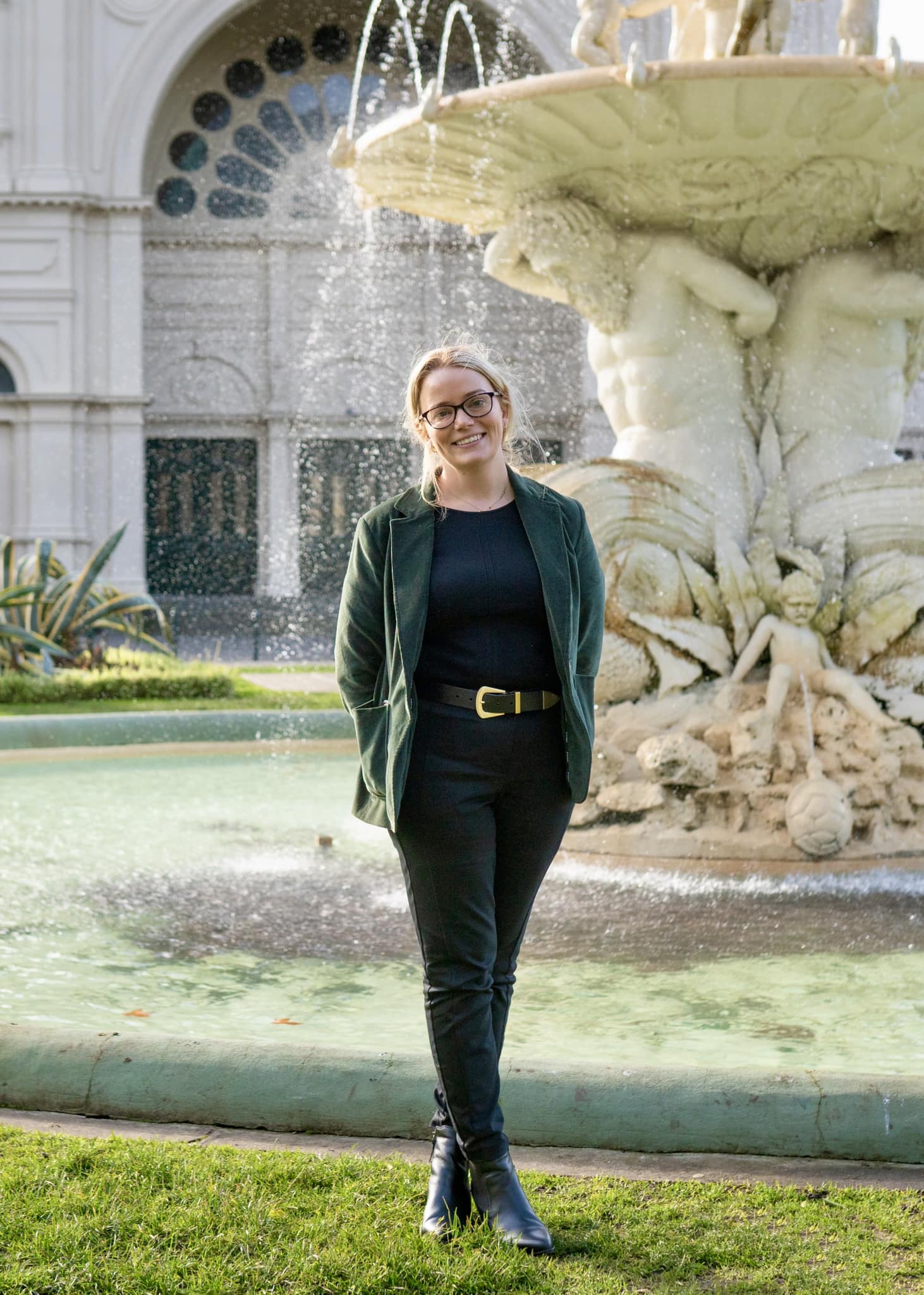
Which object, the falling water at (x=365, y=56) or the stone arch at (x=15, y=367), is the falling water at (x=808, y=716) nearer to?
the falling water at (x=365, y=56)

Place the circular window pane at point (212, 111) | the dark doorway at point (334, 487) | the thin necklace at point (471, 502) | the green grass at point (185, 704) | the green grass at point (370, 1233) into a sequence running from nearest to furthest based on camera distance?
the green grass at point (370, 1233)
the thin necklace at point (471, 502)
the green grass at point (185, 704)
the dark doorway at point (334, 487)
the circular window pane at point (212, 111)

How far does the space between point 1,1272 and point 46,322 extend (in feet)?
83.5

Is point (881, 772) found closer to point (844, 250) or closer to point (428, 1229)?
point (844, 250)

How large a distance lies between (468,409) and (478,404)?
0.02m

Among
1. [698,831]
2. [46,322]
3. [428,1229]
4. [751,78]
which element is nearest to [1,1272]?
[428,1229]

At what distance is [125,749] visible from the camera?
30.1 feet

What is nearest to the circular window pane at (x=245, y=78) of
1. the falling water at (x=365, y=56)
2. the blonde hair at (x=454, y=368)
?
the falling water at (x=365, y=56)

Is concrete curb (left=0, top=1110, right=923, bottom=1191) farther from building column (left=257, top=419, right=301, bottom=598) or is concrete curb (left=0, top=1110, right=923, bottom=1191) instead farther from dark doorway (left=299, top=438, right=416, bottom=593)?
dark doorway (left=299, top=438, right=416, bottom=593)

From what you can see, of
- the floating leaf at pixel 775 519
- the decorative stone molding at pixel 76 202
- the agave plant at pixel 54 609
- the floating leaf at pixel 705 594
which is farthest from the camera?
the decorative stone molding at pixel 76 202

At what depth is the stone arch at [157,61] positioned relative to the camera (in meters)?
25.9

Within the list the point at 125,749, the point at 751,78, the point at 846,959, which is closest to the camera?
the point at 846,959

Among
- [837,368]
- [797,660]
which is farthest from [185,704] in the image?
[797,660]

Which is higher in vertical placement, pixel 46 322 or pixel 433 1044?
pixel 46 322

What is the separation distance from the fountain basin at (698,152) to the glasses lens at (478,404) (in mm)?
3169
